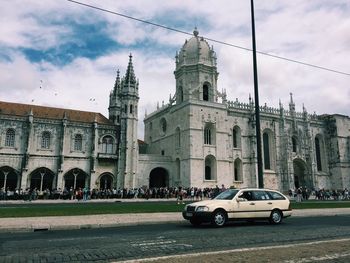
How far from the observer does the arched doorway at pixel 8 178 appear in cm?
3856

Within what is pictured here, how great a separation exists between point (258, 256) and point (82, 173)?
39229 mm

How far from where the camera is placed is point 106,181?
44188 millimetres

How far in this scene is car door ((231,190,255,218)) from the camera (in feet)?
39.6

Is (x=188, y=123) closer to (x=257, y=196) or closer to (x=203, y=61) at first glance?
(x=203, y=61)

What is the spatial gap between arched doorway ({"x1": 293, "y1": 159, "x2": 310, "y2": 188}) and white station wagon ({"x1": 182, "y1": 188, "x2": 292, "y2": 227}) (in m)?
44.0

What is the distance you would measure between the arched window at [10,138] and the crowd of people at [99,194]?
5803mm

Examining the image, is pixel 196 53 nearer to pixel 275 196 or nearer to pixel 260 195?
pixel 275 196

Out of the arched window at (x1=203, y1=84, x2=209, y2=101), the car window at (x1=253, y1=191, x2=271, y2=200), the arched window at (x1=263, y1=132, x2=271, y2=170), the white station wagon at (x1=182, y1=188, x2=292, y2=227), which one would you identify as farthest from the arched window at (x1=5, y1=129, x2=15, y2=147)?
the arched window at (x1=263, y1=132, x2=271, y2=170)

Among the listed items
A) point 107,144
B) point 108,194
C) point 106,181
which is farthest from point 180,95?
point 108,194

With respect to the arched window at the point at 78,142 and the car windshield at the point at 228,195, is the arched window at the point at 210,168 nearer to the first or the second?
the arched window at the point at 78,142

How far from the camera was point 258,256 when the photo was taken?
20.2ft

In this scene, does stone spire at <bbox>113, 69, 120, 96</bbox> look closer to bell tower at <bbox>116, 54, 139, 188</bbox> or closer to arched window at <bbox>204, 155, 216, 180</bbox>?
bell tower at <bbox>116, 54, 139, 188</bbox>

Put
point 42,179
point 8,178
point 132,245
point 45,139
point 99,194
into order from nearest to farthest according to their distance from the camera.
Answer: point 132,245 → point 99,194 → point 8,178 → point 42,179 → point 45,139

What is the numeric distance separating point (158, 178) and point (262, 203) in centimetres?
3697
